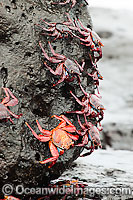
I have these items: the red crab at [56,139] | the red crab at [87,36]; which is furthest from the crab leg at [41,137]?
the red crab at [87,36]

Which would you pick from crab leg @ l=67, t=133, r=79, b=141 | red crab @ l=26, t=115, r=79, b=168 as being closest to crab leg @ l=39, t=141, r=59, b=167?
red crab @ l=26, t=115, r=79, b=168

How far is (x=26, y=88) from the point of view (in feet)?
6.03

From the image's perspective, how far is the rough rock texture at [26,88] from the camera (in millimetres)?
1771

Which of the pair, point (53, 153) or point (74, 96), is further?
point (74, 96)

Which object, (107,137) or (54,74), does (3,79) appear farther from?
(107,137)

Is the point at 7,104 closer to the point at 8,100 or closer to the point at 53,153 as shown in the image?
the point at 8,100

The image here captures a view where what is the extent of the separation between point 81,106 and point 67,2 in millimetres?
691

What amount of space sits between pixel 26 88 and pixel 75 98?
35cm

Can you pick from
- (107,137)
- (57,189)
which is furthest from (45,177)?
(107,137)

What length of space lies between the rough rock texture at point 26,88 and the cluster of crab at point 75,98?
0.04 meters

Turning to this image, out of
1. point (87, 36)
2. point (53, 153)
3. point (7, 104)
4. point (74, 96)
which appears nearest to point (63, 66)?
point (74, 96)

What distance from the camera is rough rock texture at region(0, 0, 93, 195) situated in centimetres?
177

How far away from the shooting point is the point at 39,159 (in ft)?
6.08

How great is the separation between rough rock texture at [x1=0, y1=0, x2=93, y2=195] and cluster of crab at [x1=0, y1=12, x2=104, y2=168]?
0.04 m
